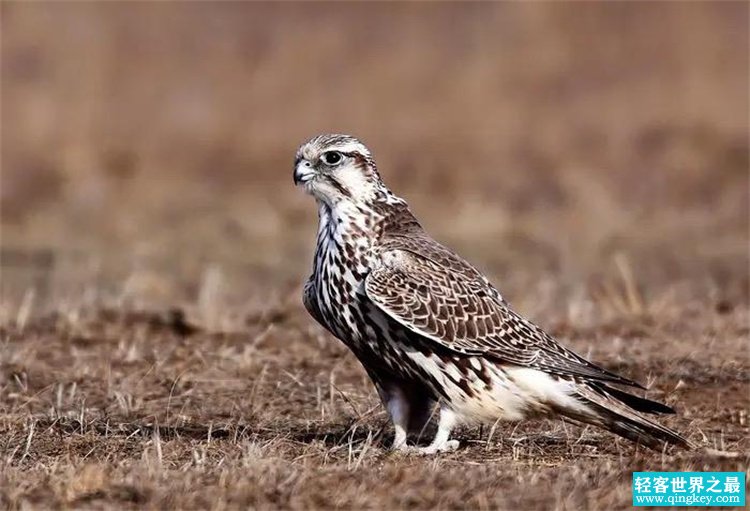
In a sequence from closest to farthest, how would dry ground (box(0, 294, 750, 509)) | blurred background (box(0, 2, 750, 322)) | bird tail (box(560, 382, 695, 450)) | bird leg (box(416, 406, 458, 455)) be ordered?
1. dry ground (box(0, 294, 750, 509))
2. bird tail (box(560, 382, 695, 450))
3. bird leg (box(416, 406, 458, 455))
4. blurred background (box(0, 2, 750, 322))

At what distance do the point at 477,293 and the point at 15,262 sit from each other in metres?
8.01

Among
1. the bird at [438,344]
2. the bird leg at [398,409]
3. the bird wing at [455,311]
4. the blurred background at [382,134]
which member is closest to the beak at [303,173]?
the bird at [438,344]

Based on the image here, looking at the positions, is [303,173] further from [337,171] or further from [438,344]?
[438,344]

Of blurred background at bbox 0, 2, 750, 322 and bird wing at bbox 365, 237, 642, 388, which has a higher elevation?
blurred background at bbox 0, 2, 750, 322

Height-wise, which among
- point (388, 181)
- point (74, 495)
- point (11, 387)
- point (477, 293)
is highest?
point (388, 181)

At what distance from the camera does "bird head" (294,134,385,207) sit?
6371 mm

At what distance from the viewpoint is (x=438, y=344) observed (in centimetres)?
604

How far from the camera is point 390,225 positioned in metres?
6.31

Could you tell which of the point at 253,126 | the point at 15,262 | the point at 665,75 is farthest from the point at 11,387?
the point at 665,75

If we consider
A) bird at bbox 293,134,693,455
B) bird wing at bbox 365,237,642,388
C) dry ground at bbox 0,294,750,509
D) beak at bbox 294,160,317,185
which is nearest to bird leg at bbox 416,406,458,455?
bird at bbox 293,134,693,455

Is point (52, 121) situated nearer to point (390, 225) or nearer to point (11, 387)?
point (11, 387)

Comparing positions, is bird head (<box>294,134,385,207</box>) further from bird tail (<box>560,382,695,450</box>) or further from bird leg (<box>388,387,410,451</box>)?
bird tail (<box>560,382,695,450</box>)

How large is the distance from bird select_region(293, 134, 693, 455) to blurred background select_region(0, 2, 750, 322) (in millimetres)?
5284

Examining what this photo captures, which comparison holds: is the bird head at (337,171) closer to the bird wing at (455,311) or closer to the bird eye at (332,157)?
the bird eye at (332,157)
